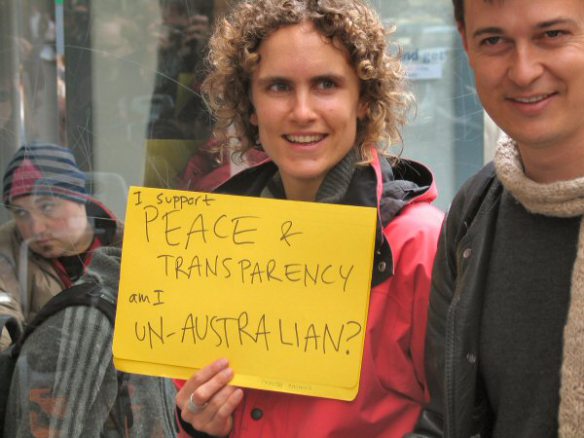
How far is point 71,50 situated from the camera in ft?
8.78

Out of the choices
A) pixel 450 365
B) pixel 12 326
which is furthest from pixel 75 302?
pixel 450 365

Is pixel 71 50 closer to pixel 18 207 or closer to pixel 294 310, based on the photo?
pixel 18 207

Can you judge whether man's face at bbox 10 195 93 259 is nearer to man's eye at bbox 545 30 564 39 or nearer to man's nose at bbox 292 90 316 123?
man's nose at bbox 292 90 316 123

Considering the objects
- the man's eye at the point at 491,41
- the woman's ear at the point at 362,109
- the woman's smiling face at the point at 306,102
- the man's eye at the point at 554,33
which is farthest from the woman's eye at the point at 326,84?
the man's eye at the point at 554,33

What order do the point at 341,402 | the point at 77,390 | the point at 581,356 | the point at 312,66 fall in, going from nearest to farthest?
the point at 581,356 < the point at 341,402 < the point at 312,66 < the point at 77,390

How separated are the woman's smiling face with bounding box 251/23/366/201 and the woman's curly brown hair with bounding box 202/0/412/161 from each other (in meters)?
0.03

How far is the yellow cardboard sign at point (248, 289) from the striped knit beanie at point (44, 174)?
91 centimetres

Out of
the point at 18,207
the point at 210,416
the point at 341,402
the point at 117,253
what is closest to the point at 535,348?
the point at 341,402

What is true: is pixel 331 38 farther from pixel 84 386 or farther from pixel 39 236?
pixel 84 386

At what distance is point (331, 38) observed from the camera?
6.11 ft

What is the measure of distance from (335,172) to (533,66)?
2.05 feet

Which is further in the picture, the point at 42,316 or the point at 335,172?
the point at 42,316

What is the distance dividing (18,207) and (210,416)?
120 cm

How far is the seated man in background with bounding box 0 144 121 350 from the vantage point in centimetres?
262
